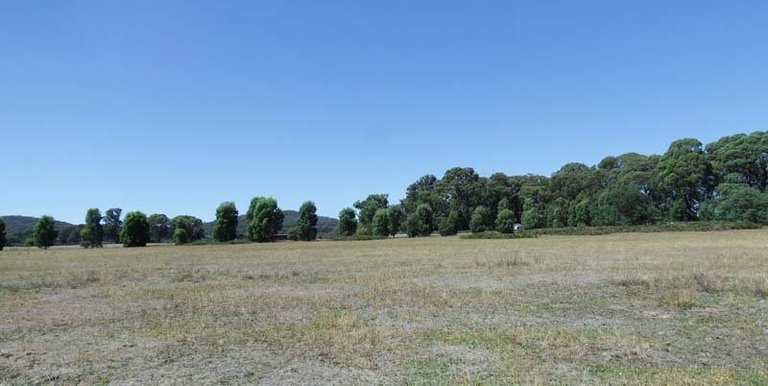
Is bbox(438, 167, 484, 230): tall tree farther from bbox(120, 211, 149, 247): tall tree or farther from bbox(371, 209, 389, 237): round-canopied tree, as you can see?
bbox(120, 211, 149, 247): tall tree

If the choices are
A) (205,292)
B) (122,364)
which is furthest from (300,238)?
(122,364)

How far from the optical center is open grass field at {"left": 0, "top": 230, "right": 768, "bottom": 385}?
7.29 meters

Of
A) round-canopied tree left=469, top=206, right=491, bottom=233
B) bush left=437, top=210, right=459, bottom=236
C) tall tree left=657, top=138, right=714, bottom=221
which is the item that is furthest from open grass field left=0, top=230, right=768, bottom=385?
bush left=437, top=210, right=459, bottom=236

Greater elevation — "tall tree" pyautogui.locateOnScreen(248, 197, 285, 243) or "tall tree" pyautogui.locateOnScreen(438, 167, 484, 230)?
"tall tree" pyautogui.locateOnScreen(438, 167, 484, 230)

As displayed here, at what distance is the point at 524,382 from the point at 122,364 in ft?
20.3

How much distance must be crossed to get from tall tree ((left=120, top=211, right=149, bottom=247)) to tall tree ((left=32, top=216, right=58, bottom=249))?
45.7 feet

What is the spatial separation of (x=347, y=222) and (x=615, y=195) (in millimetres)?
54679

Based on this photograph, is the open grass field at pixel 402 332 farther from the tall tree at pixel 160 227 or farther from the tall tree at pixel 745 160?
the tall tree at pixel 160 227

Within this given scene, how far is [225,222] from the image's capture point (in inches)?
3905

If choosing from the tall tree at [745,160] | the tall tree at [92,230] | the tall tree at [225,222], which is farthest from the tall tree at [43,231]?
the tall tree at [745,160]

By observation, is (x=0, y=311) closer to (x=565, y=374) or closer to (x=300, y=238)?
(x=565, y=374)

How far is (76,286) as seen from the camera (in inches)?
806

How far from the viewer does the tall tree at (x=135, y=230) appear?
300 feet

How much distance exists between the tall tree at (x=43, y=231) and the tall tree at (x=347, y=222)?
55263mm
